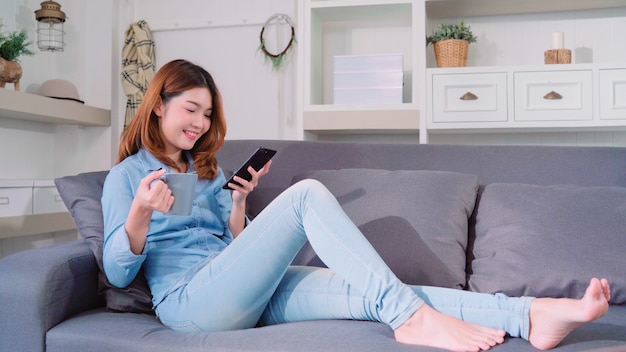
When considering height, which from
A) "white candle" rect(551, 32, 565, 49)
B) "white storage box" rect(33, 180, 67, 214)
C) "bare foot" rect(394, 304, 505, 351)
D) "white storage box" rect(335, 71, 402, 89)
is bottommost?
"bare foot" rect(394, 304, 505, 351)

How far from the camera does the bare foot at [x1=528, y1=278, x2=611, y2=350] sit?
117 cm

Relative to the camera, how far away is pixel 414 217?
1.75 m

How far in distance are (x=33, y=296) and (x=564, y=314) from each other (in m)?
1.13

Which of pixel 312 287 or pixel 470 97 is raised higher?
pixel 470 97

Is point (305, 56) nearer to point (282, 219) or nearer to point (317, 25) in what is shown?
point (317, 25)

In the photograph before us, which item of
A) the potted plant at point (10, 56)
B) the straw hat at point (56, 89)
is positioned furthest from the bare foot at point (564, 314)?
the straw hat at point (56, 89)

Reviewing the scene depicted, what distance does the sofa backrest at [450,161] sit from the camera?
1993mm

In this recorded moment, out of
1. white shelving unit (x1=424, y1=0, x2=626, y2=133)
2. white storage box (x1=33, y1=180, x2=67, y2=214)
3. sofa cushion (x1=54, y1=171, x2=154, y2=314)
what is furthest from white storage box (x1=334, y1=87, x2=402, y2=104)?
white storage box (x1=33, y1=180, x2=67, y2=214)

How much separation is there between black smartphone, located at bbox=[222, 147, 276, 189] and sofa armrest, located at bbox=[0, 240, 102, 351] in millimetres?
468

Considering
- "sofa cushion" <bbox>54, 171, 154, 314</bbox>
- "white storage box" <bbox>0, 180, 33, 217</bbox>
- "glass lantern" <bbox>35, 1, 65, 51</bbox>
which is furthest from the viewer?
"glass lantern" <bbox>35, 1, 65, 51</bbox>

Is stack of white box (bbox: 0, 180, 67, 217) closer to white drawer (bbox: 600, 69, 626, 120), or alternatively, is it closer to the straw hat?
the straw hat

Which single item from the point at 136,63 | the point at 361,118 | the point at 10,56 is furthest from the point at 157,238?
the point at 136,63

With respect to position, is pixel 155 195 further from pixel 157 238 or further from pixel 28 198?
pixel 28 198

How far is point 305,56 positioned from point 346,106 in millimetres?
327
